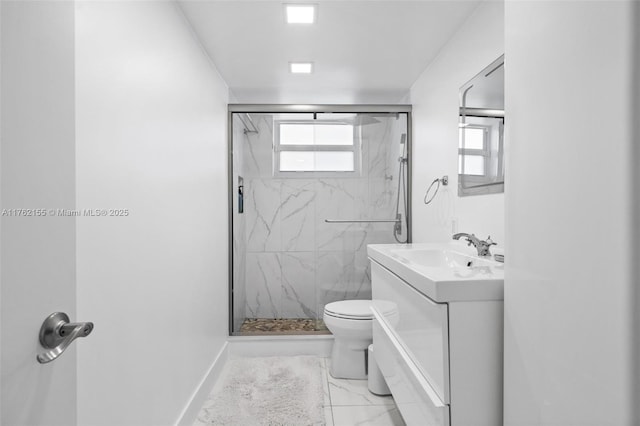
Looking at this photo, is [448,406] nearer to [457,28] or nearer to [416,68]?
[457,28]

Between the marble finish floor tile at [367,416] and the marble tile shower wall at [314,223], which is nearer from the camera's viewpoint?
the marble finish floor tile at [367,416]

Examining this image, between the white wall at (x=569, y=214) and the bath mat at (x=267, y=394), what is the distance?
142 cm

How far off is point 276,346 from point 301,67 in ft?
7.38

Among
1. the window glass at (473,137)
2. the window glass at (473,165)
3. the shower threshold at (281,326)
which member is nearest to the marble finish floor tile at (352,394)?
the shower threshold at (281,326)

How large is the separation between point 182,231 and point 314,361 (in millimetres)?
1605

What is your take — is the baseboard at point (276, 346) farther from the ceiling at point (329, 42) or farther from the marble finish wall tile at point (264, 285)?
the ceiling at point (329, 42)

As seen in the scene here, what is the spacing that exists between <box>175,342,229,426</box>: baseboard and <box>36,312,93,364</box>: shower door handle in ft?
4.58

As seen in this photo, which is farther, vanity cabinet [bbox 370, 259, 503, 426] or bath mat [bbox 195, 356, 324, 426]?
bath mat [bbox 195, 356, 324, 426]

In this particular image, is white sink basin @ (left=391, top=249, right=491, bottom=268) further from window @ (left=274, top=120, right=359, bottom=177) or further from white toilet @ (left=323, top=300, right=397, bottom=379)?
window @ (left=274, top=120, right=359, bottom=177)

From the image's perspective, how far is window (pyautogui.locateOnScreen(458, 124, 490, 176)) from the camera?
1893 millimetres

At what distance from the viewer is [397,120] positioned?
3.19m

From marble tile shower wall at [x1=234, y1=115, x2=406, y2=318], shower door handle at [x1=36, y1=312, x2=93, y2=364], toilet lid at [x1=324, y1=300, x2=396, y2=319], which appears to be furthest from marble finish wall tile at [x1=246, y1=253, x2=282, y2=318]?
shower door handle at [x1=36, y1=312, x2=93, y2=364]

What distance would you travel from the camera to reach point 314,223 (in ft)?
10.5

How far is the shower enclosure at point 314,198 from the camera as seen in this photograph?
3146 mm
